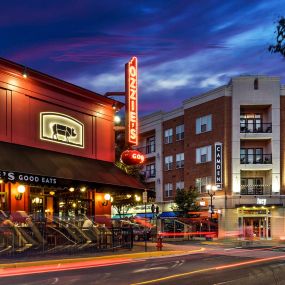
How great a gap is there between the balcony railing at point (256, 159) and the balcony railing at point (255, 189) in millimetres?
2305

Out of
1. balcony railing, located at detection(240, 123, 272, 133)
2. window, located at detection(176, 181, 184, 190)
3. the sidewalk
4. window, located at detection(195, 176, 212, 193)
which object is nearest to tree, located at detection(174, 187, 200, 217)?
window, located at detection(195, 176, 212, 193)

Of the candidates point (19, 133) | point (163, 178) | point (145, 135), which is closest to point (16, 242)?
point (19, 133)

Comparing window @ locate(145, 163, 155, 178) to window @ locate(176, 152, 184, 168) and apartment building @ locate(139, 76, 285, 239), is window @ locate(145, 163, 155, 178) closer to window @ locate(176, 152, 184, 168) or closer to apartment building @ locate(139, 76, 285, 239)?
window @ locate(176, 152, 184, 168)

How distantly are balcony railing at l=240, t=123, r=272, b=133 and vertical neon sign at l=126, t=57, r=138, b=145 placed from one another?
25797 mm

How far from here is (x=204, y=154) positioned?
52344 mm

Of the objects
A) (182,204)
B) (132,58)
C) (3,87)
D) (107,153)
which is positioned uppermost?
(132,58)

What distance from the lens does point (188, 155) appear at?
54.8 m

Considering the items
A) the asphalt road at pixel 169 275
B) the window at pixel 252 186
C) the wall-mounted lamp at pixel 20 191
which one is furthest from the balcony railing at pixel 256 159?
the asphalt road at pixel 169 275

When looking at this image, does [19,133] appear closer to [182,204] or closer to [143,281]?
[143,281]

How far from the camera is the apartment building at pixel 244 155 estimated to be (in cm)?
4891

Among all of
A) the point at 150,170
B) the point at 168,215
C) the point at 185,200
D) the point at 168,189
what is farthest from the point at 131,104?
the point at 150,170

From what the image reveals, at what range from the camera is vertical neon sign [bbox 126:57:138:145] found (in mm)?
26094

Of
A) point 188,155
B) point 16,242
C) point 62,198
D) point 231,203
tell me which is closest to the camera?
point 16,242

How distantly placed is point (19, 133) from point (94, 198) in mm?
6498
